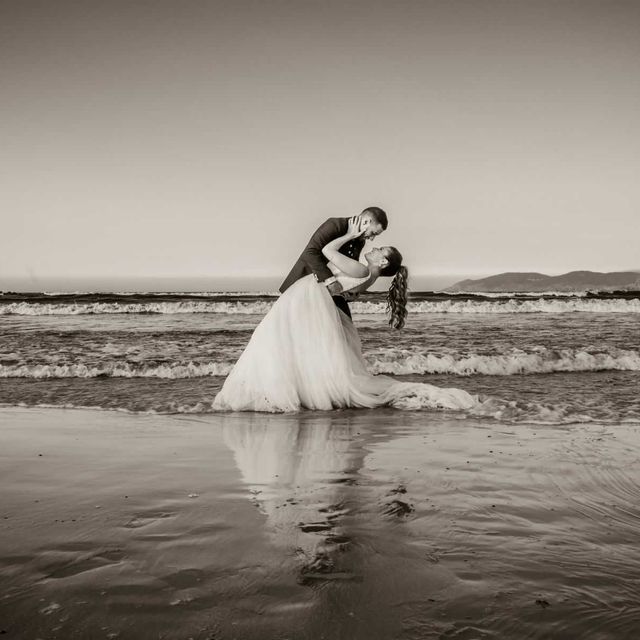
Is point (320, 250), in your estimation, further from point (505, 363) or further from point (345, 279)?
point (505, 363)

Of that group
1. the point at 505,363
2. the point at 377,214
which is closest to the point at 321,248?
the point at 377,214

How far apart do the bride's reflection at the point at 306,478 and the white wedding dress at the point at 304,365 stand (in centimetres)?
31

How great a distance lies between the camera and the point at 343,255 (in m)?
7.02

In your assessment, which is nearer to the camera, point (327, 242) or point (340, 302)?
point (327, 242)

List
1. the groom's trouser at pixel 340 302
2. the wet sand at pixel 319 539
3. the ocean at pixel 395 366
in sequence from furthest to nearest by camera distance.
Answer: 1. the ocean at pixel 395 366
2. the groom's trouser at pixel 340 302
3. the wet sand at pixel 319 539

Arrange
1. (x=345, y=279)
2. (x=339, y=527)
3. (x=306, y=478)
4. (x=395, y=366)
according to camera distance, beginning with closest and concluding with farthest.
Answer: (x=339, y=527)
(x=306, y=478)
(x=345, y=279)
(x=395, y=366)

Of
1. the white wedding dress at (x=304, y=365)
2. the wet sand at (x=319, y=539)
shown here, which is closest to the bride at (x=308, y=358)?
the white wedding dress at (x=304, y=365)

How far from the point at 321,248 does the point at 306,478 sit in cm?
353

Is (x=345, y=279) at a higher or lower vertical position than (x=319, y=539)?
higher

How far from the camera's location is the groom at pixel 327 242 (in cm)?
684

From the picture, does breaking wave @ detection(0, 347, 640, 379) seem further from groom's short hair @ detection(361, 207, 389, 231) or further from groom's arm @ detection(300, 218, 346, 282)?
groom's short hair @ detection(361, 207, 389, 231)

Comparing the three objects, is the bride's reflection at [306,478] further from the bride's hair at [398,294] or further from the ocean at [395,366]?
the ocean at [395,366]

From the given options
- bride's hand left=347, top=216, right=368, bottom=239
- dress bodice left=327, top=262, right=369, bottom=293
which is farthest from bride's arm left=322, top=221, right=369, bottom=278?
dress bodice left=327, top=262, right=369, bottom=293

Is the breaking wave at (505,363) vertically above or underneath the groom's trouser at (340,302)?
underneath
